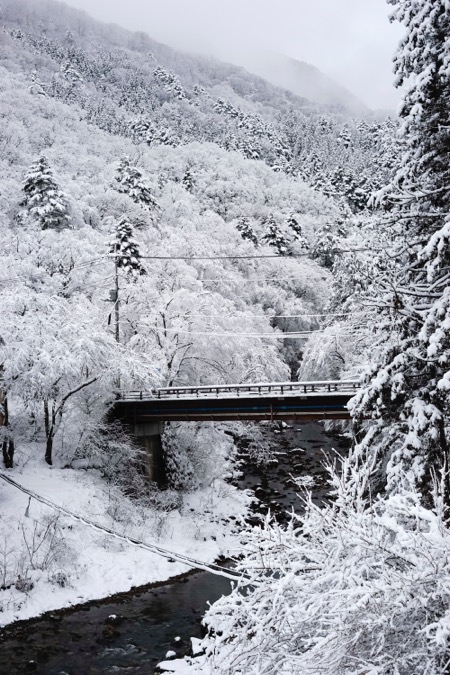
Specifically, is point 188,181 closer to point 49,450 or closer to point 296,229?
point 296,229

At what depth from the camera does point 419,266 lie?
41.3 feet

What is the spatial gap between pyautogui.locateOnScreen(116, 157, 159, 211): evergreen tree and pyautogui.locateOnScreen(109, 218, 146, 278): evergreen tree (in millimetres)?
17238

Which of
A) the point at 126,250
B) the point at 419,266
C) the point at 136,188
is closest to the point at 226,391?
the point at 419,266

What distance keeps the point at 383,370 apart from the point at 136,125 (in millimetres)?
89538

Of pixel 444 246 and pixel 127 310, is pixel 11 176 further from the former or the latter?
pixel 444 246

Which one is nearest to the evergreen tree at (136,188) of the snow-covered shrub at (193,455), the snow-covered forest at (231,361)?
the snow-covered forest at (231,361)

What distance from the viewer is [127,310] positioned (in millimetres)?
33031

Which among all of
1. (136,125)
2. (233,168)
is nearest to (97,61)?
(136,125)

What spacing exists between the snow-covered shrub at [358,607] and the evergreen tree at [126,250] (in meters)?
32.2

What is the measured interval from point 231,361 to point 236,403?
307 inches

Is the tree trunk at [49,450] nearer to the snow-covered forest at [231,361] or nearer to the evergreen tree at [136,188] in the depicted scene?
the snow-covered forest at [231,361]

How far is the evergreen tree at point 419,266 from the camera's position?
421 inches

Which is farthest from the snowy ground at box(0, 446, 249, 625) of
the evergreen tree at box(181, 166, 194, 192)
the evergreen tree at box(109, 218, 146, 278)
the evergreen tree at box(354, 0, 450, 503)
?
the evergreen tree at box(181, 166, 194, 192)

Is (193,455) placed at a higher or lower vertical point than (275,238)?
lower
